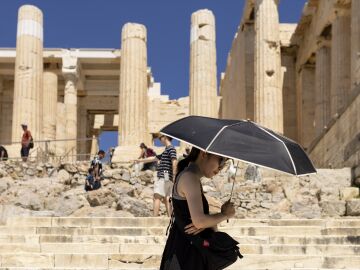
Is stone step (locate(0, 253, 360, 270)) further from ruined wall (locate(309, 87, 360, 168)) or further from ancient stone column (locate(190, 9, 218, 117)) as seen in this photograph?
ancient stone column (locate(190, 9, 218, 117))

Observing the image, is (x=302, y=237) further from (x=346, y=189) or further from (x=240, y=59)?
(x=240, y=59)

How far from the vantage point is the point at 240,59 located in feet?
103

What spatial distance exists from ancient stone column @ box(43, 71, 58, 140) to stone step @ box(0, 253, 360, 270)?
79.1ft

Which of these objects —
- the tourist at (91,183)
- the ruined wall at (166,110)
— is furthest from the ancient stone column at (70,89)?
the tourist at (91,183)

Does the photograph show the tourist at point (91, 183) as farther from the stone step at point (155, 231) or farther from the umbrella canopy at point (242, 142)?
the umbrella canopy at point (242, 142)

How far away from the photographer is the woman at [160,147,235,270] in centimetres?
420

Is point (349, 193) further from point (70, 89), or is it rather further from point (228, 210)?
point (70, 89)

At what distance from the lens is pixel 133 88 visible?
94.4ft

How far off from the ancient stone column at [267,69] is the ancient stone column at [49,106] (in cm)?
1123

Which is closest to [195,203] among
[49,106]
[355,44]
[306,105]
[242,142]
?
[242,142]

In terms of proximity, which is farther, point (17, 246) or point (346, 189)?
point (346, 189)

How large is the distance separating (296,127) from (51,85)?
12047mm

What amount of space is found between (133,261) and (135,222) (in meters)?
2.28

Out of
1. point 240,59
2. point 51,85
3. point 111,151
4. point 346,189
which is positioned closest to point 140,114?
point 111,151
